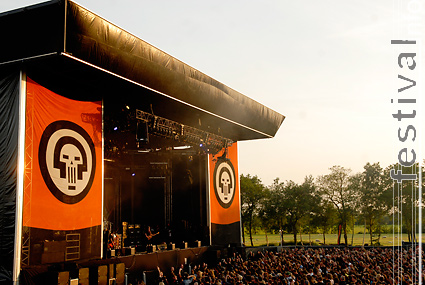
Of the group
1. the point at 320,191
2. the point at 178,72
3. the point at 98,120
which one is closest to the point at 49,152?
the point at 98,120

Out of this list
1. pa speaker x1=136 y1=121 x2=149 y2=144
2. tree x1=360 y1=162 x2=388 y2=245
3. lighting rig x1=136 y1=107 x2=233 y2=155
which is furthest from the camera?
tree x1=360 y1=162 x2=388 y2=245

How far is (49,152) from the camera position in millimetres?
13000

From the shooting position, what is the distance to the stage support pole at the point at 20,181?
11547 mm

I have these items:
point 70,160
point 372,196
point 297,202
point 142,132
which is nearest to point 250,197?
point 297,202

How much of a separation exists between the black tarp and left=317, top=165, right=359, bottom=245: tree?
42.7 metres

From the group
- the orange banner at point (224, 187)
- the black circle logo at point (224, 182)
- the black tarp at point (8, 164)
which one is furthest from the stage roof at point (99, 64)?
the black circle logo at point (224, 182)

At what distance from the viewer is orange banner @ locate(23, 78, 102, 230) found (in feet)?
40.7

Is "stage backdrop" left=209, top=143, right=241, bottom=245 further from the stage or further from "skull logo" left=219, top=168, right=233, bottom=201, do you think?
the stage

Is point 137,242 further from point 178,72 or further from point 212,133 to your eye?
point 178,72

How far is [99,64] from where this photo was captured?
12438mm

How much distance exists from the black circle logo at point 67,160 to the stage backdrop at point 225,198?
1036 centimetres

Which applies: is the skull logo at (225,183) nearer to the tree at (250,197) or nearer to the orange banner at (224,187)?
the orange banner at (224,187)

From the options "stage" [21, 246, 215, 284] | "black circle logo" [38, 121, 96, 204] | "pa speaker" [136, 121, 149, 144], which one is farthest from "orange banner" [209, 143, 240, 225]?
"black circle logo" [38, 121, 96, 204]

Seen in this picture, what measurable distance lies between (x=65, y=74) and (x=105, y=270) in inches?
246
